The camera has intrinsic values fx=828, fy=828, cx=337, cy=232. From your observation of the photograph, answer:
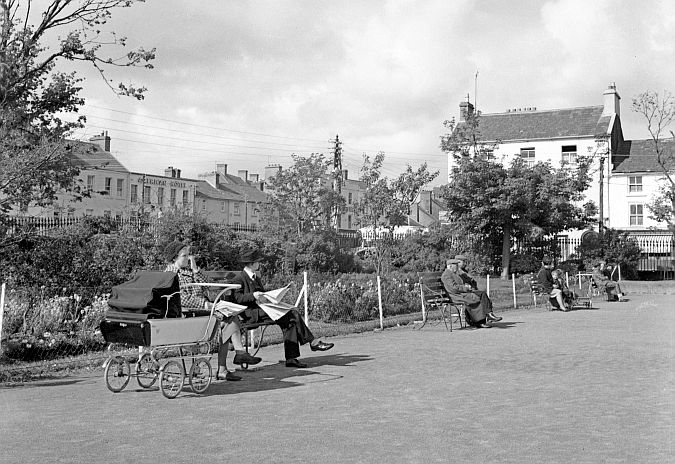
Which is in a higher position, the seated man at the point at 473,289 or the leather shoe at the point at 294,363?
the seated man at the point at 473,289

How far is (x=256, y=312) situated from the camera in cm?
1168

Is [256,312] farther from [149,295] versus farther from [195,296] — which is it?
[149,295]

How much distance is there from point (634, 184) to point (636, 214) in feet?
7.56

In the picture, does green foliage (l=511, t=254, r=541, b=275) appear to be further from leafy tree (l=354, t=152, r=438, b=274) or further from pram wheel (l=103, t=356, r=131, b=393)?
pram wheel (l=103, t=356, r=131, b=393)

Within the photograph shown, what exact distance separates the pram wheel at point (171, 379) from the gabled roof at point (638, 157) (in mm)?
58188

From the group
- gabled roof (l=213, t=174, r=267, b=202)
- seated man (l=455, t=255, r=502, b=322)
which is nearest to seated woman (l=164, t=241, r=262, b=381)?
seated man (l=455, t=255, r=502, b=322)

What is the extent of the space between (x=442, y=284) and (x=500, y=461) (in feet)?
39.4

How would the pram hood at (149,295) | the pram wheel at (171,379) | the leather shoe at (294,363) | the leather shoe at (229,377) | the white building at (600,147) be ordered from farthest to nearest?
the white building at (600,147)
the leather shoe at (294,363)
the leather shoe at (229,377)
the pram hood at (149,295)
the pram wheel at (171,379)

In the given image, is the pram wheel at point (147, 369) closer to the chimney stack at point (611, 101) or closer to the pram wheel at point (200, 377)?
the pram wheel at point (200, 377)

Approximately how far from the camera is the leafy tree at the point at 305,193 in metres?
39.1

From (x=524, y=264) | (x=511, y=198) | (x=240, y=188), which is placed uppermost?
(x=240, y=188)

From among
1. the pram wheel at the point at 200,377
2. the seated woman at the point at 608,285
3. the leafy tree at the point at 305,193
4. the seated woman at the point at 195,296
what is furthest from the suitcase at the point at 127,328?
the leafy tree at the point at 305,193

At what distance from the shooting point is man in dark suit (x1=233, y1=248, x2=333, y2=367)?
36.1ft

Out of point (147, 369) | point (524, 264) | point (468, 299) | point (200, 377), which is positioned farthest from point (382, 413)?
point (524, 264)
